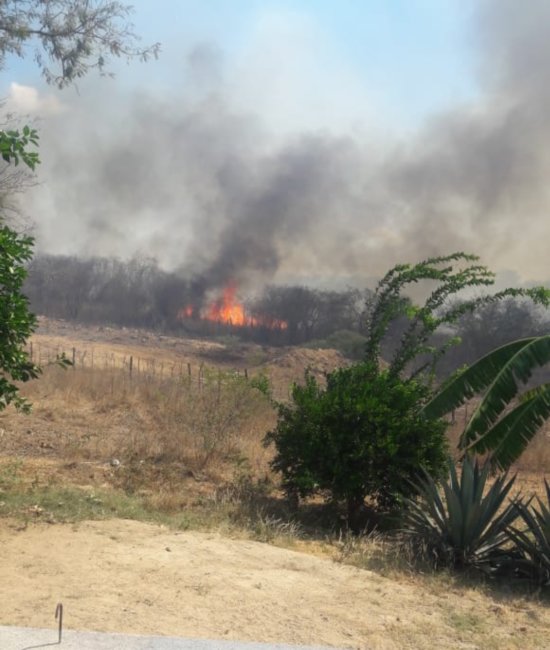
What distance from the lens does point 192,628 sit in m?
3.72

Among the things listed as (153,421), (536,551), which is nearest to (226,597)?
(536,551)

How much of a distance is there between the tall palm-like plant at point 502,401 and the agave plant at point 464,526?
0.82 meters

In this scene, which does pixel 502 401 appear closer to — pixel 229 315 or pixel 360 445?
pixel 360 445

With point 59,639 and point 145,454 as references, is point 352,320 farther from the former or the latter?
point 59,639

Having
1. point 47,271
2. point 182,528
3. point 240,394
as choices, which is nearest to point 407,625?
point 182,528

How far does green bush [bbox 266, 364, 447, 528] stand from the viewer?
7.41 meters

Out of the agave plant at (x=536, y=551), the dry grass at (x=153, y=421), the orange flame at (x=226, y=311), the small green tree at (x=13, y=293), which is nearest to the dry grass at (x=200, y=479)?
the dry grass at (x=153, y=421)

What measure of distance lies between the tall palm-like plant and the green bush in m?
0.44

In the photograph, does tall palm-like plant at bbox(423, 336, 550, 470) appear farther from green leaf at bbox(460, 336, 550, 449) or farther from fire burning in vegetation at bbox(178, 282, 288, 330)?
fire burning in vegetation at bbox(178, 282, 288, 330)

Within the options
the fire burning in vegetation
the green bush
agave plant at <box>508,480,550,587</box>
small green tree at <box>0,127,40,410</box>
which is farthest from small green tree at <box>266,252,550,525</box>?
the fire burning in vegetation

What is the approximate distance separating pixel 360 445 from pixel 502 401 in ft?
5.76

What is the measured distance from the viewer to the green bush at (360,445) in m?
7.41

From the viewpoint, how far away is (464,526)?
602cm

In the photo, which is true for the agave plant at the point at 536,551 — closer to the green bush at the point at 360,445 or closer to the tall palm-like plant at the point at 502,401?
the tall palm-like plant at the point at 502,401
